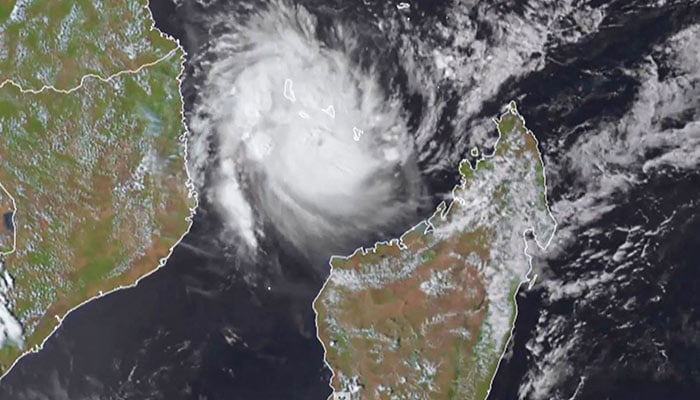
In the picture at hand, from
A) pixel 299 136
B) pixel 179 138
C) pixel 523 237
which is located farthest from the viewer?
pixel 179 138

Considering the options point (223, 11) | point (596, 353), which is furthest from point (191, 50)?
point (596, 353)

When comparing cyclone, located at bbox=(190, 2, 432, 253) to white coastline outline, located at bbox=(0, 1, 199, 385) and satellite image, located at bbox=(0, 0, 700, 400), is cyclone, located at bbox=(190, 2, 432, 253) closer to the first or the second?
satellite image, located at bbox=(0, 0, 700, 400)

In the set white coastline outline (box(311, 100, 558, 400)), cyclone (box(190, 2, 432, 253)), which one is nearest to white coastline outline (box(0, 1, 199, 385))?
cyclone (box(190, 2, 432, 253))

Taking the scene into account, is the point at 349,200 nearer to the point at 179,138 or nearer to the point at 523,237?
the point at 523,237

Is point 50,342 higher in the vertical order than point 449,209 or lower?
lower

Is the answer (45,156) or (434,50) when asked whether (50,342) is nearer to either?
(45,156)

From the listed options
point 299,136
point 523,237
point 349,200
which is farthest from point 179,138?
point 523,237
